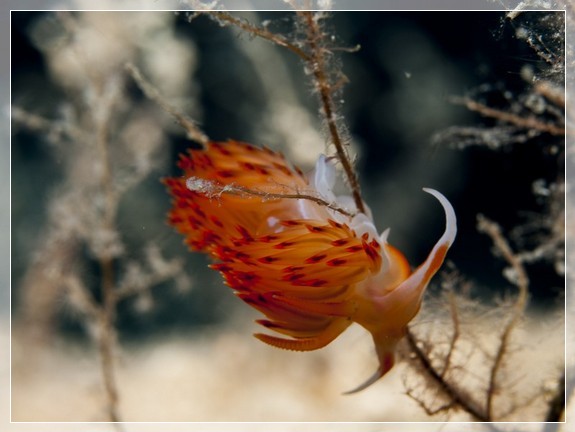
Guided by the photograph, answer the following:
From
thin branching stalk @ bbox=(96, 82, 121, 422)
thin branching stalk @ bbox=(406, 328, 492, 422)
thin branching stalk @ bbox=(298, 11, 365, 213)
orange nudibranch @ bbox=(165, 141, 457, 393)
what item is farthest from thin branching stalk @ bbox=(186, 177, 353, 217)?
thin branching stalk @ bbox=(96, 82, 121, 422)

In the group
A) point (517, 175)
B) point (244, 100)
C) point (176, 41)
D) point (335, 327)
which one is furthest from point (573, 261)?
point (176, 41)

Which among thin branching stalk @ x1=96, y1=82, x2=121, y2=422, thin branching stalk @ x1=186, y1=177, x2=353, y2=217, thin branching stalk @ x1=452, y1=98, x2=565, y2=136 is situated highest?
thin branching stalk @ x1=452, y1=98, x2=565, y2=136

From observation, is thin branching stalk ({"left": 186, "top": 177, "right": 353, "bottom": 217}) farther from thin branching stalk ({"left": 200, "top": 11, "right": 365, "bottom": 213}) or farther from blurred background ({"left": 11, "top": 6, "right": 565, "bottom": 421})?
blurred background ({"left": 11, "top": 6, "right": 565, "bottom": 421})

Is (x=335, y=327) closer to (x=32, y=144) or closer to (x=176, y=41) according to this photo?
(x=176, y=41)

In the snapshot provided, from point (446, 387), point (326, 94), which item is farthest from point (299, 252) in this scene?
point (446, 387)

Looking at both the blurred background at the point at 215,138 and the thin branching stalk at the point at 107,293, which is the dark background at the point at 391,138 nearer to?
the blurred background at the point at 215,138
